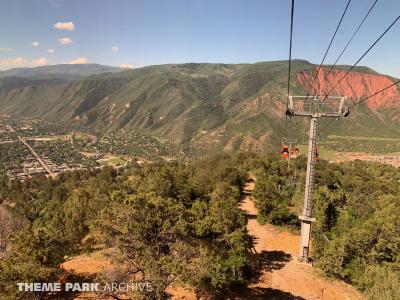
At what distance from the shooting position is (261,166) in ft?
333

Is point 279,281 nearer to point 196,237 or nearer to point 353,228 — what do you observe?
point 196,237

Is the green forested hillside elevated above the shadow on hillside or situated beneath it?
elevated above

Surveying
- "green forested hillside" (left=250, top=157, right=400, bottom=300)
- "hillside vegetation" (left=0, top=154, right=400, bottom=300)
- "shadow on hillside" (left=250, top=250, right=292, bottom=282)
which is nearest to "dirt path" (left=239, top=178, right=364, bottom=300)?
"shadow on hillside" (left=250, top=250, right=292, bottom=282)

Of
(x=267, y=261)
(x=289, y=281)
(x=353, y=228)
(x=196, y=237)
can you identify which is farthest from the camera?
(x=267, y=261)

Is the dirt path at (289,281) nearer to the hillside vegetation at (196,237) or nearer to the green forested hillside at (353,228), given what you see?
the hillside vegetation at (196,237)

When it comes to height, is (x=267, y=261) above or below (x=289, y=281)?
below

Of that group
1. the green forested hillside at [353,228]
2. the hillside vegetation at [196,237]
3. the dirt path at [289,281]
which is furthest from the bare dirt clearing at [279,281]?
the green forested hillside at [353,228]

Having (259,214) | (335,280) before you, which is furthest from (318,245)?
(259,214)

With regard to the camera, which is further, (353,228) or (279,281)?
(353,228)

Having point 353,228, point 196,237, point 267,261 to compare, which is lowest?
point 267,261

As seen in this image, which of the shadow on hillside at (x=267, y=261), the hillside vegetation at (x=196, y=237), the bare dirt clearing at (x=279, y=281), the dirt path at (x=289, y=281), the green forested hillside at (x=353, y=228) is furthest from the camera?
the shadow on hillside at (x=267, y=261)

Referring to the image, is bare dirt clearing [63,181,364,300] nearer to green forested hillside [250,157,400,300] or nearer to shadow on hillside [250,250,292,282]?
shadow on hillside [250,250,292,282]

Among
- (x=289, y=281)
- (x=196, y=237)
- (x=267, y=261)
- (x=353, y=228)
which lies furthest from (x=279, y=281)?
(x=353, y=228)

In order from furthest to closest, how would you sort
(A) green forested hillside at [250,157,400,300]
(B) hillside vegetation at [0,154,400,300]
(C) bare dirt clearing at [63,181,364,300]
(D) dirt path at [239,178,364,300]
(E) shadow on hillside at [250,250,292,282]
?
(E) shadow on hillside at [250,250,292,282], (D) dirt path at [239,178,364,300], (A) green forested hillside at [250,157,400,300], (C) bare dirt clearing at [63,181,364,300], (B) hillside vegetation at [0,154,400,300]
